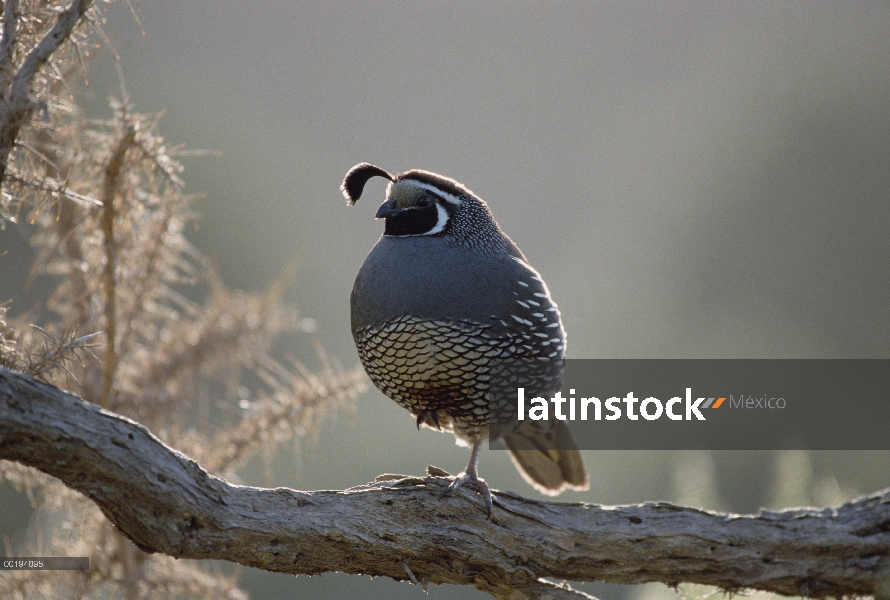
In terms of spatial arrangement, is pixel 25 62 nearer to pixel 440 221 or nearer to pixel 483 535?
pixel 440 221

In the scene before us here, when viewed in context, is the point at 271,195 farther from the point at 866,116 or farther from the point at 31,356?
the point at 31,356

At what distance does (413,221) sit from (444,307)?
46cm

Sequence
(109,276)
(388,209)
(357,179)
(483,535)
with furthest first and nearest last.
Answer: (357,179), (388,209), (109,276), (483,535)

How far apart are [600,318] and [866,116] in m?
4.65

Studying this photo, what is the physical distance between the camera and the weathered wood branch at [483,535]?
2182 millimetres

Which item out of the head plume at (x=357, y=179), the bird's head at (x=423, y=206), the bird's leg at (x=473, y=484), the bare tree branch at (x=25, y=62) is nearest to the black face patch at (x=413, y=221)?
the bird's head at (x=423, y=206)

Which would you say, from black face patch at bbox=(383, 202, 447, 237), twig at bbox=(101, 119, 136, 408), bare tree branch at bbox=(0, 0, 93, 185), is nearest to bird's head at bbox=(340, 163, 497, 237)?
black face patch at bbox=(383, 202, 447, 237)

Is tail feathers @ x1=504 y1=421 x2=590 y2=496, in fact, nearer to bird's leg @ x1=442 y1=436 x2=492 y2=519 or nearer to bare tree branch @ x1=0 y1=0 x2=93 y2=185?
bird's leg @ x1=442 y1=436 x2=492 y2=519

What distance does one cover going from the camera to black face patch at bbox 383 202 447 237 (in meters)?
3.12

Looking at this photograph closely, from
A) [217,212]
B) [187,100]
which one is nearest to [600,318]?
[217,212]

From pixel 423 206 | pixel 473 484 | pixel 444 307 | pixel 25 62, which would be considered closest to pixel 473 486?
pixel 473 484

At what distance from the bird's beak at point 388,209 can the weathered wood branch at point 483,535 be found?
36.3 inches

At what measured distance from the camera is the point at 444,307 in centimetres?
280

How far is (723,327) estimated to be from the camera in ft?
39.2
